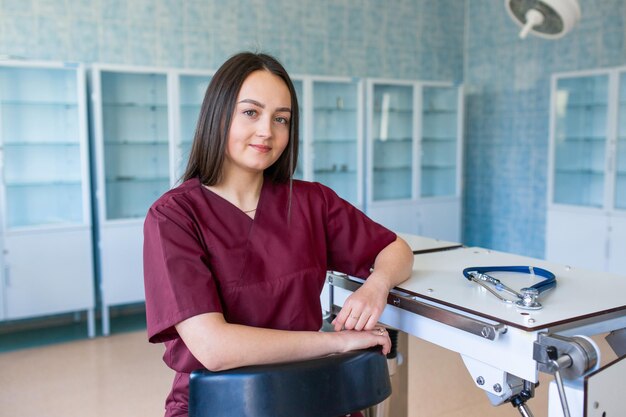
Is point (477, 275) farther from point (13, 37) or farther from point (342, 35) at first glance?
point (342, 35)

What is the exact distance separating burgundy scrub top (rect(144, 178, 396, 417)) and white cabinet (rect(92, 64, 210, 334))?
267 cm

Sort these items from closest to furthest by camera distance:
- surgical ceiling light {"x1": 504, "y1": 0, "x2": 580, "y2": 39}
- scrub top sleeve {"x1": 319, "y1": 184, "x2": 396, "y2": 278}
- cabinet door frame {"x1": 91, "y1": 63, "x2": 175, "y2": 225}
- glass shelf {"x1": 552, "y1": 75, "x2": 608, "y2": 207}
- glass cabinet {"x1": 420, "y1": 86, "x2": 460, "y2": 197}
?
1. scrub top sleeve {"x1": 319, "y1": 184, "x2": 396, "y2": 278}
2. surgical ceiling light {"x1": 504, "y1": 0, "x2": 580, "y2": 39}
3. cabinet door frame {"x1": 91, "y1": 63, "x2": 175, "y2": 225}
4. glass shelf {"x1": 552, "y1": 75, "x2": 608, "y2": 207}
5. glass cabinet {"x1": 420, "y1": 86, "x2": 460, "y2": 197}

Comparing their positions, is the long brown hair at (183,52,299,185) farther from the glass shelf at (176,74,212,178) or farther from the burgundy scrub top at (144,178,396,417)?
the glass shelf at (176,74,212,178)

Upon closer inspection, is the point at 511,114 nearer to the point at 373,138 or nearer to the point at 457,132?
the point at 457,132

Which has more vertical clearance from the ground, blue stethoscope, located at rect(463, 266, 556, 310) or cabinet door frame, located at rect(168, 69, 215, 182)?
cabinet door frame, located at rect(168, 69, 215, 182)

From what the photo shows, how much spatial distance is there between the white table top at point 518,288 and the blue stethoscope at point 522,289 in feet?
0.05

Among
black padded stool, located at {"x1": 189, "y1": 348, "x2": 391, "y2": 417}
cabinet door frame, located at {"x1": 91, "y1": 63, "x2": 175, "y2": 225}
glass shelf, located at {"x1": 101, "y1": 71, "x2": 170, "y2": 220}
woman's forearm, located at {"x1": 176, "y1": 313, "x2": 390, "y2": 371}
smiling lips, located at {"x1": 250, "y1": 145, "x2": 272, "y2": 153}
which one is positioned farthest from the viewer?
glass shelf, located at {"x1": 101, "y1": 71, "x2": 170, "y2": 220}

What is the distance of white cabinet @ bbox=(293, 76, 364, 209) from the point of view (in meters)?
4.93

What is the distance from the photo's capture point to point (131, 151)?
429cm

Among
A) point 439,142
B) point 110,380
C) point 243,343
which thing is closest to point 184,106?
point 110,380

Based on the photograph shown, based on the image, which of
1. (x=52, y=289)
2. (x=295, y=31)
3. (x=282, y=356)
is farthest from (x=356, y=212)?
(x=295, y=31)

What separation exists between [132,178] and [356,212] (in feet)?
9.85

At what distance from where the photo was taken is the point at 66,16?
399 cm

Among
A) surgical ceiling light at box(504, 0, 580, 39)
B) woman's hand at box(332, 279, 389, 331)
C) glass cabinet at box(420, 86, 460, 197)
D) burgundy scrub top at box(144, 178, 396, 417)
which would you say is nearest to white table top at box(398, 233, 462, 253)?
burgundy scrub top at box(144, 178, 396, 417)
